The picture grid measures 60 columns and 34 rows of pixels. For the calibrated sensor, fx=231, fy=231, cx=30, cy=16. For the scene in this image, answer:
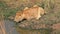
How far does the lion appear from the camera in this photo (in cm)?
365

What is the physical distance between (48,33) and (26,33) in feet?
1.06

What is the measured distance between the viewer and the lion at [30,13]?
3648 mm

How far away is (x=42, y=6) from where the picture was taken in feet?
12.7

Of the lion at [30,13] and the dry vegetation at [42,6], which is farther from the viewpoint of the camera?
the lion at [30,13]

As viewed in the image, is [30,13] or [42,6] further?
[42,6]

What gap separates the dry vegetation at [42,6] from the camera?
3457mm

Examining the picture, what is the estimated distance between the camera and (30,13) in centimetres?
371

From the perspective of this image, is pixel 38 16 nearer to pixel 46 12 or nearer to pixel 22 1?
pixel 46 12

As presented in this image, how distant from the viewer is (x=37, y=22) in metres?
3.54

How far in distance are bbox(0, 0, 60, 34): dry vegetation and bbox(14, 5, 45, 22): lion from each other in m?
0.08

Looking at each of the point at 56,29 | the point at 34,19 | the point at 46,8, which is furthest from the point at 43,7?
the point at 56,29

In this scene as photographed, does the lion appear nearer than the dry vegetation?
No

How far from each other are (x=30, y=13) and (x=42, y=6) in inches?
11.3

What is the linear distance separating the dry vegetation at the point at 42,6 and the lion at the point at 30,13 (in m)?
0.08
